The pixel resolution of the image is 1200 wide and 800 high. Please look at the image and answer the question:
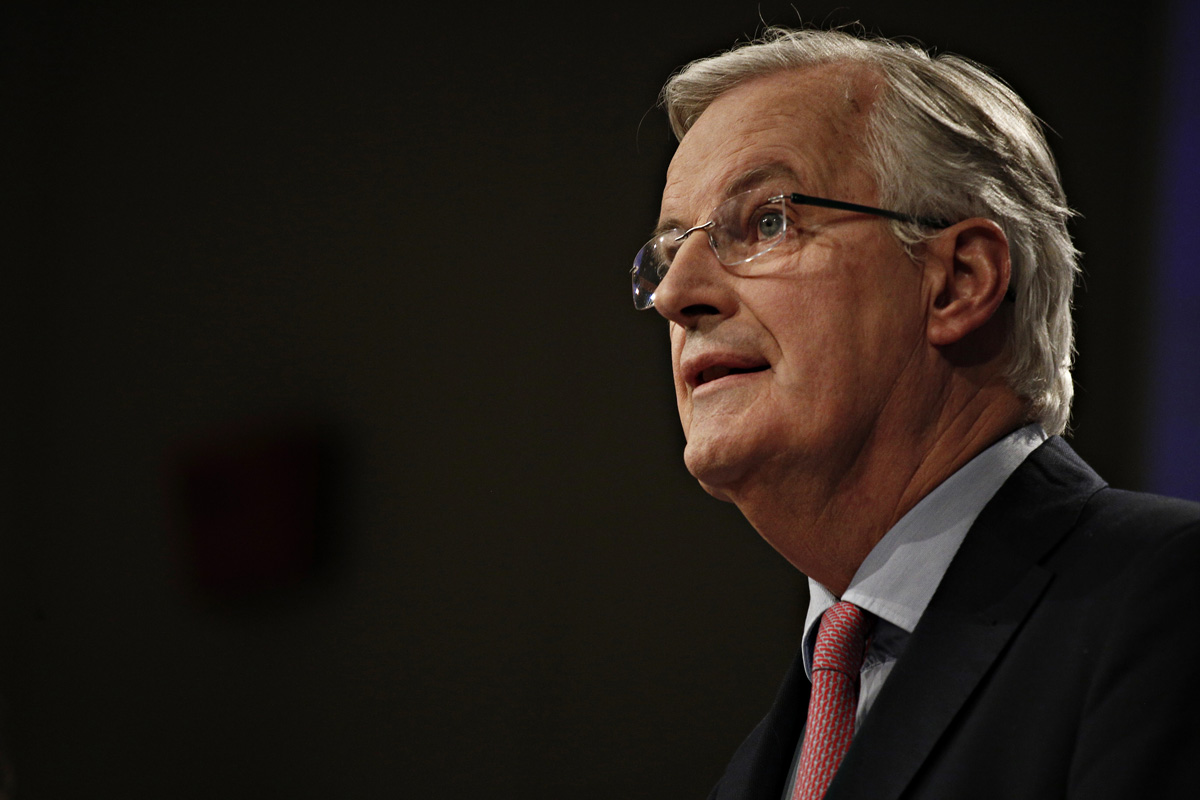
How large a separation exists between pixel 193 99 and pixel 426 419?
953 millimetres

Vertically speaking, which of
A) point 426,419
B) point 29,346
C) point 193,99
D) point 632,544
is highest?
point 193,99

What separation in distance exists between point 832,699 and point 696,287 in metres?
0.51

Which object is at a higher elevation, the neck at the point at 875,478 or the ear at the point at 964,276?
the ear at the point at 964,276

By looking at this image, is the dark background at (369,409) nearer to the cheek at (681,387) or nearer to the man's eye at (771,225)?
the cheek at (681,387)

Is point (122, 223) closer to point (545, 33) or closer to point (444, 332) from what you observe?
point (444, 332)

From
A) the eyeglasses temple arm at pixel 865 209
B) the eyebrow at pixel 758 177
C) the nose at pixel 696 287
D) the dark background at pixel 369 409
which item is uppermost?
the eyebrow at pixel 758 177

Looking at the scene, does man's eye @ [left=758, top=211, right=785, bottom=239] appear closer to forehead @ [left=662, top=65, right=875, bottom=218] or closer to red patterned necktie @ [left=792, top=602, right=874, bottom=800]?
forehead @ [left=662, top=65, right=875, bottom=218]

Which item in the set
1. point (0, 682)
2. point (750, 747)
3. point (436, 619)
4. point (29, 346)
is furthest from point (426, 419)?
point (750, 747)

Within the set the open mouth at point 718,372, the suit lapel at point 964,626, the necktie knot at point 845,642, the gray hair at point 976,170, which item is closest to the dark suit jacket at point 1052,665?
the suit lapel at point 964,626

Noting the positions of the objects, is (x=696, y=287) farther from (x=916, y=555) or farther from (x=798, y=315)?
(x=916, y=555)

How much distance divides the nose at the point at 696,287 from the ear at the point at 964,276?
0.78ft

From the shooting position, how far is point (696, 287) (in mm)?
1234

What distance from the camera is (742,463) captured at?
1.15 meters

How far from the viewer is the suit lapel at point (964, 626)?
2.97ft
